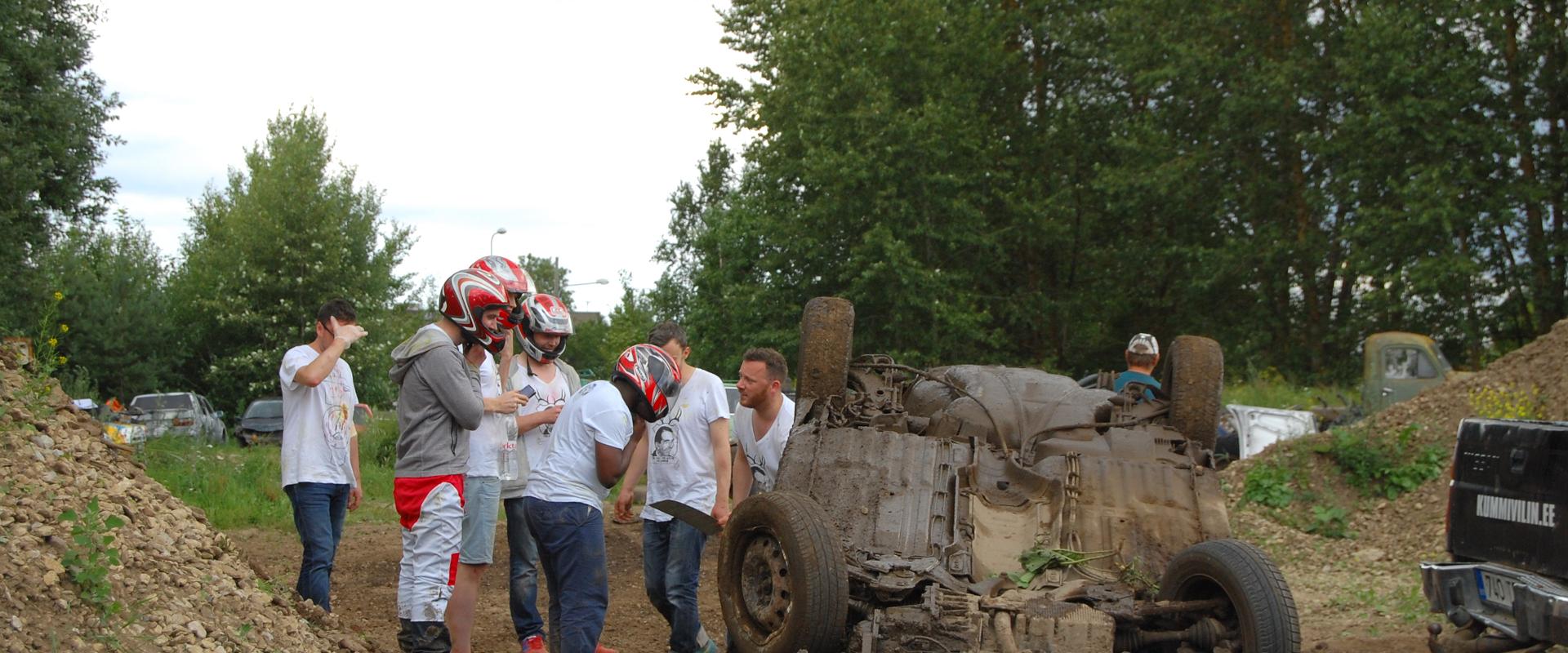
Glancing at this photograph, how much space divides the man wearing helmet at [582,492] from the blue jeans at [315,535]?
1.31 meters

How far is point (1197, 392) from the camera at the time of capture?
753 centimetres

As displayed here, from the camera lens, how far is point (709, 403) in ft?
22.4

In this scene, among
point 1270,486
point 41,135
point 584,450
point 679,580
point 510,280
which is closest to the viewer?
point 584,450

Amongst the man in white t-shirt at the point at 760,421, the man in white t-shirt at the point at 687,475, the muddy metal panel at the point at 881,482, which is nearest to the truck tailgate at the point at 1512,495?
the muddy metal panel at the point at 881,482

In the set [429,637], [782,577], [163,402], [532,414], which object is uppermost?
[163,402]

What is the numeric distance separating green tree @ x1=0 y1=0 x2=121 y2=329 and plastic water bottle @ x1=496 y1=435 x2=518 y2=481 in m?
13.6

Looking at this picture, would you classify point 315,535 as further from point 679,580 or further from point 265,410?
point 265,410

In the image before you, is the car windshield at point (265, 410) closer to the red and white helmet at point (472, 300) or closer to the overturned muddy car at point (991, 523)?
the overturned muddy car at point (991, 523)

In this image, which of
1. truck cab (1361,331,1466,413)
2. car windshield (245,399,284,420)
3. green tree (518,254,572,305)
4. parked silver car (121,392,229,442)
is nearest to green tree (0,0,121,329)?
parked silver car (121,392,229,442)

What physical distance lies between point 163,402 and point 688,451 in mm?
25962

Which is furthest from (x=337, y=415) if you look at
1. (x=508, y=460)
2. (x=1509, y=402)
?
(x=1509, y=402)

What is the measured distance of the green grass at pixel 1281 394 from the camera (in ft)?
65.4

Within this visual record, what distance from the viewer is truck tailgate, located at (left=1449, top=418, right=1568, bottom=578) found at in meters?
6.25

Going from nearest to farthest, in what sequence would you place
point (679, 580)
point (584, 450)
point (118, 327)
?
point (584, 450), point (679, 580), point (118, 327)
